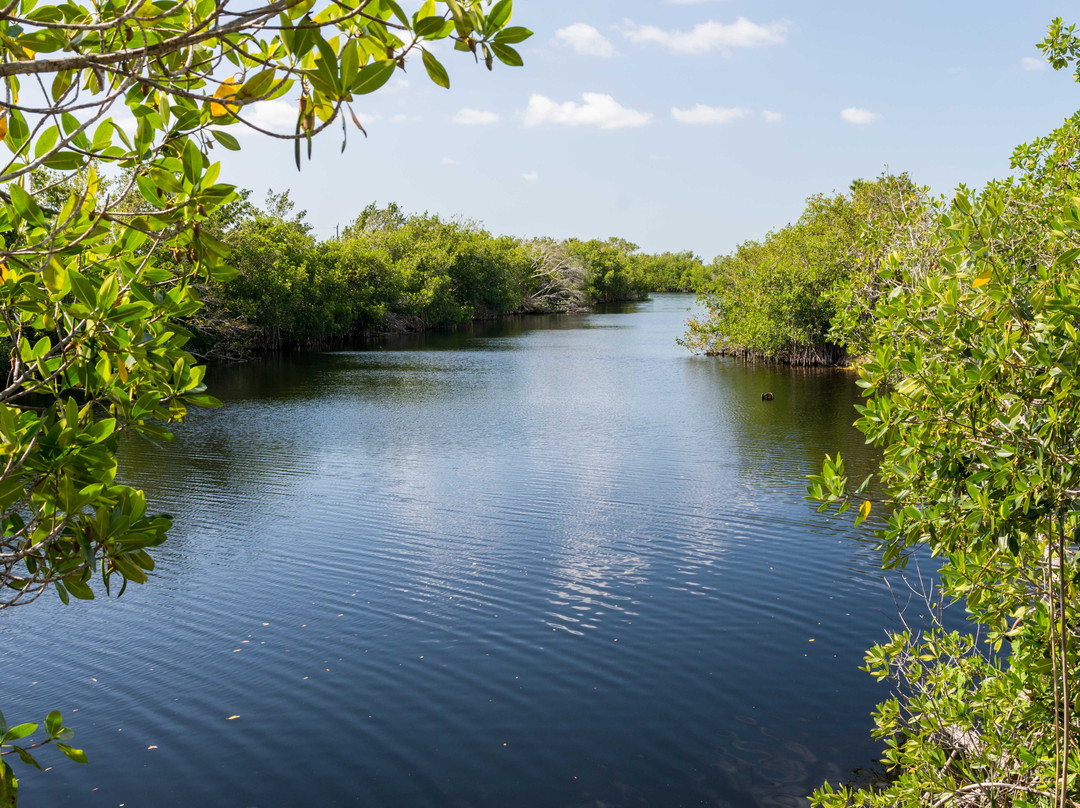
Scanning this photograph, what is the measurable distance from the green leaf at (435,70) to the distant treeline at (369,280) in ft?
51.6

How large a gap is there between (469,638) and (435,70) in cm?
713

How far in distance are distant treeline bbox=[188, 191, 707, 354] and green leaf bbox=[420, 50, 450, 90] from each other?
15.7 metres

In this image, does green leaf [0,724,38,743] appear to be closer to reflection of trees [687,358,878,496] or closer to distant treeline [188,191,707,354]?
reflection of trees [687,358,878,496]

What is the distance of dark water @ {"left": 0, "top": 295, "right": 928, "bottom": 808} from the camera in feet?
20.7

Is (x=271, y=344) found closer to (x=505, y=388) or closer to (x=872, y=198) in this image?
(x=505, y=388)

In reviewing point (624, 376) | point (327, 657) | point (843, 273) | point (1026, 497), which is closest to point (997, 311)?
point (1026, 497)

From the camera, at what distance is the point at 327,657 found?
26.8 ft

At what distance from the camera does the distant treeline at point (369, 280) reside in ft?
125

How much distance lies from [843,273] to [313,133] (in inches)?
1292

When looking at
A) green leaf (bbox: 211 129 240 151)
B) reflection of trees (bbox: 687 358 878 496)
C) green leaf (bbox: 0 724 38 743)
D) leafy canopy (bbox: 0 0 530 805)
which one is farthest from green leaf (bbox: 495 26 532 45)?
reflection of trees (bbox: 687 358 878 496)

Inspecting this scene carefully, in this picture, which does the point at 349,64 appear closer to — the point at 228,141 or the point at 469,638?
the point at 228,141

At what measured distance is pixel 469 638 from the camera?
8578mm

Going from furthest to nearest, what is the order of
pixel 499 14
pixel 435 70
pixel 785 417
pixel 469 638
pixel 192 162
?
pixel 785 417 → pixel 469 638 → pixel 192 162 → pixel 435 70 → pixel 499 14

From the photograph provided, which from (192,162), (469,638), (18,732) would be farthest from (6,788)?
(469,638)
